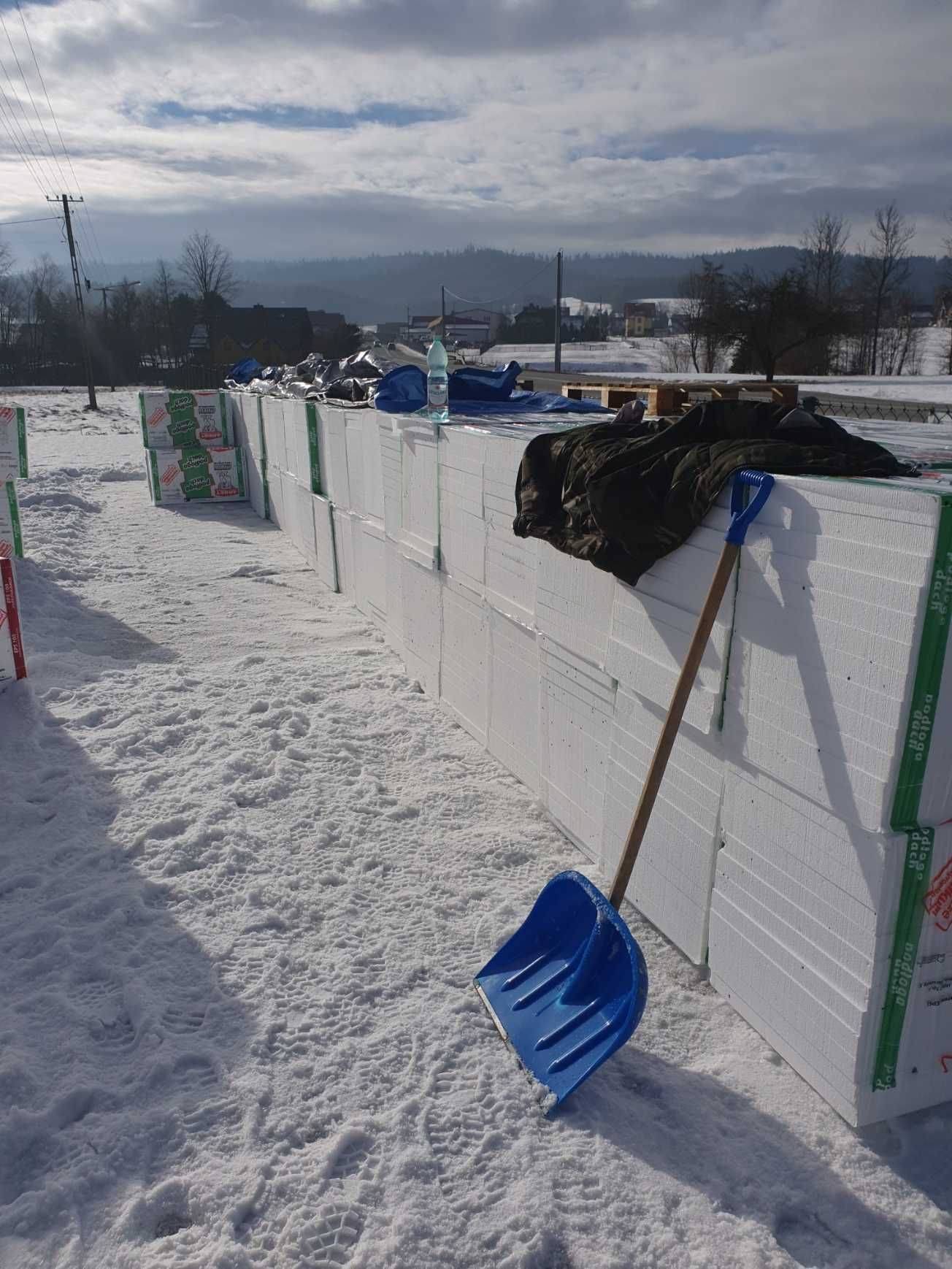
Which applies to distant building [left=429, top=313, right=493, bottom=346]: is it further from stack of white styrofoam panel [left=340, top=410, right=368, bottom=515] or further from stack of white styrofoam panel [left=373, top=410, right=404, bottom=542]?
stack of white styrofoam panel [left=373, top=410, right=404, bottom=542]

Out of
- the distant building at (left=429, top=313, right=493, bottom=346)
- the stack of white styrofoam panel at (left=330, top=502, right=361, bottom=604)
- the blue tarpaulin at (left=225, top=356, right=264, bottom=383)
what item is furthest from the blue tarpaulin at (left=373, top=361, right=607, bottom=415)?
the distant building at (left=429, top=313, right=493, bottom=346)

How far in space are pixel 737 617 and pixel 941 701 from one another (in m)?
0.67

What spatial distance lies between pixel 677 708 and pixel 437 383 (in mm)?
3621

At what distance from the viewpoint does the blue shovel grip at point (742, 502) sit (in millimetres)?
2529

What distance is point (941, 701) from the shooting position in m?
2.16

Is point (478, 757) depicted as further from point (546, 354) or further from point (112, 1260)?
point (546, 354)

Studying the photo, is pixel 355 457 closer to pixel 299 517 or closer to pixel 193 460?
pixel 299 517

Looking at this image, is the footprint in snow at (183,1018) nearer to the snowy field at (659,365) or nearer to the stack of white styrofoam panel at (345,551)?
the stack of white styrofoam panel at (345,551)

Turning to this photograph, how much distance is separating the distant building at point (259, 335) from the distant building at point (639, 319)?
5140cm

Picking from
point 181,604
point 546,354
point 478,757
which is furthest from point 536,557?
point 546,354

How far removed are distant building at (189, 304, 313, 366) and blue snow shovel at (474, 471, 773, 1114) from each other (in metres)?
56.2

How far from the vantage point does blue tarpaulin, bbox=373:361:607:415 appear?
6344mm

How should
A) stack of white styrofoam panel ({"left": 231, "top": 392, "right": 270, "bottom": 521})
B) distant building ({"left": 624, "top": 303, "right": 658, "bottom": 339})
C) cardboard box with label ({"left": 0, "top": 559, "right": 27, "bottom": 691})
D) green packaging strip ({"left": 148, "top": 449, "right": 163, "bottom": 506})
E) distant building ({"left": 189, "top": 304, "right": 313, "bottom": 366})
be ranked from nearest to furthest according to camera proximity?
cardboard box with label ({"left": 0, "top": 559, "right": 27, "bottom": 691}), stack of white styrofoam panel ({"left": 231, "top": 392, "right": 270, "bottom": 521}), green packaging strip ({"left": 148, "top": 449, "right": 163, "bottom": 506}), distant building ({"left": 189, "top": 304, "right": 313, "bottom": 366}), distant building ({"left": 624, "top": 303, "right": 658, "bottom": 339})

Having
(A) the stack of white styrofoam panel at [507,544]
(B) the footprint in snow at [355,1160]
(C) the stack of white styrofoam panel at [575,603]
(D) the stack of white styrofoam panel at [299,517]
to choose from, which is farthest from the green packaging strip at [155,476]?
(B) the footprint in snow at [355,1160]
